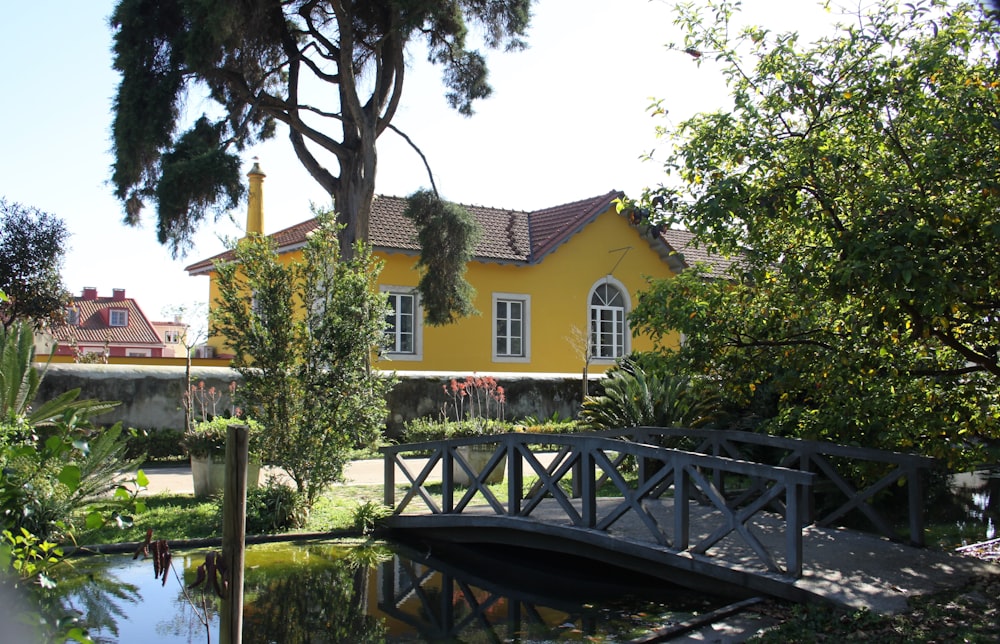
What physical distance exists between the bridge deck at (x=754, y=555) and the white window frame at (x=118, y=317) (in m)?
55.0

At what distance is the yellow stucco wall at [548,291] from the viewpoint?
938 inches

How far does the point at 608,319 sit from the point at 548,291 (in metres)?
2.37

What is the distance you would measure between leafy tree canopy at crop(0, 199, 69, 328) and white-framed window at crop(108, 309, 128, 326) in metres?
40.9

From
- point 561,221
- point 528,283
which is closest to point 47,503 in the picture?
point 528,283

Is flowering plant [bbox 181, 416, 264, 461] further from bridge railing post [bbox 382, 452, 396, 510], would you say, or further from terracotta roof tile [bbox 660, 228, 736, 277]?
terracotta roof tile [bbox 660, 228, 736, 277]

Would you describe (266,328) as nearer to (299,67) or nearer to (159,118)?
(159,118)

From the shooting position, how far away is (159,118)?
1877 cm

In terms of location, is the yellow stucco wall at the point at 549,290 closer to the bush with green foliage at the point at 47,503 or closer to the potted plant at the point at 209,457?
the potted plant at the point at 209,457

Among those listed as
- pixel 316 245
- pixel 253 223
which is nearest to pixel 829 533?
pixel 316 245

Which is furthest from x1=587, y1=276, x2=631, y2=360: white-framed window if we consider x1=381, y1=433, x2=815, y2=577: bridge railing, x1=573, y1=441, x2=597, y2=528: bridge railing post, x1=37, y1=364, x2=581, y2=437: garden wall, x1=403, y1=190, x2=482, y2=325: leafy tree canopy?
x1=573, y1=441, x2=597, y2=528: bridge railing post

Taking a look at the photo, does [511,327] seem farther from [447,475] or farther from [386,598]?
[386,598]

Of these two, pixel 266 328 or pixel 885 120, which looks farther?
pixel 266 328

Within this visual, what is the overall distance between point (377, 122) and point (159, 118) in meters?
4.56

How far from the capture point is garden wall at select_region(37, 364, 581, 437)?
1489 centimetres
